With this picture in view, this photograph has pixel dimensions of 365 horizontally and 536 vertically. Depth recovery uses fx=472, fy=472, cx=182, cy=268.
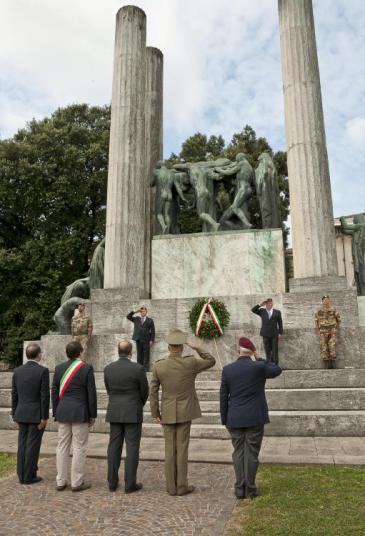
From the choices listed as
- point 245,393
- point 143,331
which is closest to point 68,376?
point 245,393

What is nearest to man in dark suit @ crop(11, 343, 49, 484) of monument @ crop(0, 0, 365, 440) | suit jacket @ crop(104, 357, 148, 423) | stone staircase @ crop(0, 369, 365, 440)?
suit jacket @ crop(104, 357, 148, 423)

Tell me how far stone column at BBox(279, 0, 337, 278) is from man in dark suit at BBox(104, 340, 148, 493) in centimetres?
845

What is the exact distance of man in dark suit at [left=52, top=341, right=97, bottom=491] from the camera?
550 centimetres

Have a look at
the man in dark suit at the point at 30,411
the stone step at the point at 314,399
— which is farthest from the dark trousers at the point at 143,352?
the man in dark suit at the point at 30,411

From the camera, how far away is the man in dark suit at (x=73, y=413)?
5496mm

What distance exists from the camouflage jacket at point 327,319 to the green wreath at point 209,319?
2412mm

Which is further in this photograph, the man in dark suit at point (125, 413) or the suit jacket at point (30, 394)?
the suit jacket at point (30, 394)

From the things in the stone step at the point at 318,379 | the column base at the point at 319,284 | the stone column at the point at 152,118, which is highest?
the stone column at the point at 152,118

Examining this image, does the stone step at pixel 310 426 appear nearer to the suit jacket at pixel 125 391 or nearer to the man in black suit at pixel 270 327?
the man in black suit at pixel 270 327

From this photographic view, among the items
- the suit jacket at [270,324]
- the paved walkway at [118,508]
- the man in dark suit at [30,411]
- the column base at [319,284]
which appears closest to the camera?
the paved walkway at [118,508]

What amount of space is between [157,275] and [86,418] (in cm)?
860

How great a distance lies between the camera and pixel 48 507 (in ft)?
16.1

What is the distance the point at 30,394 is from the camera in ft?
20.1

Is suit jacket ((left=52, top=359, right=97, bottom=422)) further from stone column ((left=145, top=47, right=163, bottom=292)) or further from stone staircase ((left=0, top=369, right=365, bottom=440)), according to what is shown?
stone column ((left=145, top=47, right=163, bottom=292))
